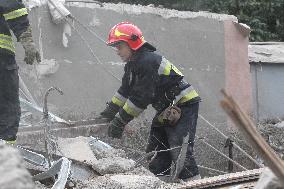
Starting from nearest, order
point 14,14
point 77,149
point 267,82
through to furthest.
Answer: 1. point 77,149
2. point 14,14
3. point 267,82

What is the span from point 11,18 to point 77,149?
4.04ft

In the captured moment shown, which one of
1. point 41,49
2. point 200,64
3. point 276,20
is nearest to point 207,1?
point 276,20

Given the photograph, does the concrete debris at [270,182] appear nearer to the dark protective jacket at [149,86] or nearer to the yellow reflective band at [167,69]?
the dark protective jacket at [149,86]

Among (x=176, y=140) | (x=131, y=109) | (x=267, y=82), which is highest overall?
(x=131, y=109)

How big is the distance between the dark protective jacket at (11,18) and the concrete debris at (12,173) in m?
3.75

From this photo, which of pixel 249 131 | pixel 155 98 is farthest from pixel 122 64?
pixel 249 131

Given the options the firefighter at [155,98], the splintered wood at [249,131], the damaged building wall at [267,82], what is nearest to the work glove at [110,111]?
the firefighter at [155,98]

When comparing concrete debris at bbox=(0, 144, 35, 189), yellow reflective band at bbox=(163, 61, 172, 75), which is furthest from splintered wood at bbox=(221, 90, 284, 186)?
yellow reflective band at bbox=(163, 61, 172, 75)

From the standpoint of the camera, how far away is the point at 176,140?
Answer: 5.74 m

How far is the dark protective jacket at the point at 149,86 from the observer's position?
537 cm

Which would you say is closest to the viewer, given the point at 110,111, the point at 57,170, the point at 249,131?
the point at 249,131

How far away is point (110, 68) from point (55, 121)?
8.98ft

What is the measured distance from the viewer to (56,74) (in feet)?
25.1

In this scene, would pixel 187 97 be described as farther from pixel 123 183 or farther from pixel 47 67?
pixel 123 183
